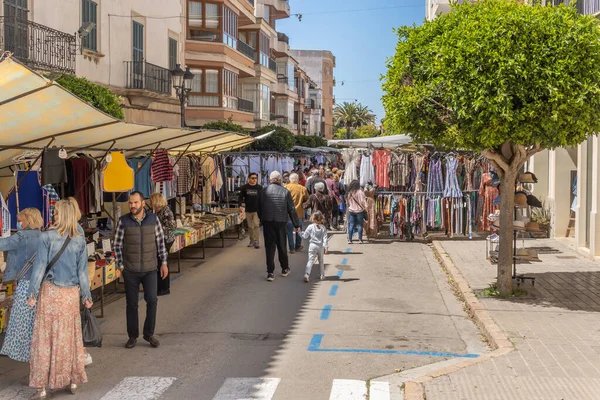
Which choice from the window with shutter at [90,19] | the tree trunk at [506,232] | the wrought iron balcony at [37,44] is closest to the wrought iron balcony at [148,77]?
the window with shutter at [90,19]

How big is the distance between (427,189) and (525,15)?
10.1 metres

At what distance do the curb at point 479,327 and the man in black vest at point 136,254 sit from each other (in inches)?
129

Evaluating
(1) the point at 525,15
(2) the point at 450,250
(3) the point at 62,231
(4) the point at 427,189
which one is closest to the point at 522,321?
(1) the point at 525,15

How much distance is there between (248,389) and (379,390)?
4.13 feet

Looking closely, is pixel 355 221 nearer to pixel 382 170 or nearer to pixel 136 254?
pixel 382 170

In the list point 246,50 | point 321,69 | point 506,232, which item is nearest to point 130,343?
point 506,232

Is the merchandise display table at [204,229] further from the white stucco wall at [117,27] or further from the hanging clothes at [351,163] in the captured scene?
the white stucco wall at [117,27]

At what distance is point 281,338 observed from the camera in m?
9.97

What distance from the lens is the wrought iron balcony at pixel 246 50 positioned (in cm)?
4266

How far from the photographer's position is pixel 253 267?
16.4 meters

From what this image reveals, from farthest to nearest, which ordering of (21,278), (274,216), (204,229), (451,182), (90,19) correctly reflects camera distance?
1. (90,19)
2. (451,182)
3. (204,229)
4. (274,216)
5. (21,278)


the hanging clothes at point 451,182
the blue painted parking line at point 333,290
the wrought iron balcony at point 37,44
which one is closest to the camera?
the blue painted parking line at point 333,290

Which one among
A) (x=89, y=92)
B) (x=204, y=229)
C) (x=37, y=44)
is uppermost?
(x=37, y=44)

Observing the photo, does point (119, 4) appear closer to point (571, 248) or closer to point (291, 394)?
point (571, 248)
